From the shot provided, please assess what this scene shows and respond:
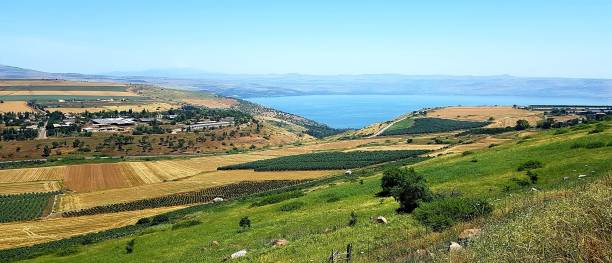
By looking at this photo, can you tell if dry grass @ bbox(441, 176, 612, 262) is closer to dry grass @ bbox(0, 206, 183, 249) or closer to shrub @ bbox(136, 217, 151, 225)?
shrub @ bbox(136, 217, 151, 225)

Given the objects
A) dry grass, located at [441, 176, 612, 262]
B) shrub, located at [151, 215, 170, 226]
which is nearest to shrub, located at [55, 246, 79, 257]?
shrub, located at [151, 215, 170, 226]

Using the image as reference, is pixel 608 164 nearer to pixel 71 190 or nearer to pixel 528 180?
pixel 528 180

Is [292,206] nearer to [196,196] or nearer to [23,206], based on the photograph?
[196,196]

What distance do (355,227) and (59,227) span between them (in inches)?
2119

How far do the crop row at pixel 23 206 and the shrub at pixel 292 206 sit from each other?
47011mm

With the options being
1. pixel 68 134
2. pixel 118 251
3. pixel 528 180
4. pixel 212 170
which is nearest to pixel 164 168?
pixel 212 170

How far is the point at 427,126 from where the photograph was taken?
179 meters

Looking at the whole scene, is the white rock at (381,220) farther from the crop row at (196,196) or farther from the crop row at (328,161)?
the crop row at (328,161)

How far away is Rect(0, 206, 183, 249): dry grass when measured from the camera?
58.6 m

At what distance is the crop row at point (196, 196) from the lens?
75062mm

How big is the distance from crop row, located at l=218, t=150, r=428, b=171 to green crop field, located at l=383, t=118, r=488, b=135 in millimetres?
56050

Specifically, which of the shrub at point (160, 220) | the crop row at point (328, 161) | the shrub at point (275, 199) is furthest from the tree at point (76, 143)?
the shrub at point (275, 199)

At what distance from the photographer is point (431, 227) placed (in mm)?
19875

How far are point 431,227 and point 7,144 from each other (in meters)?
151
